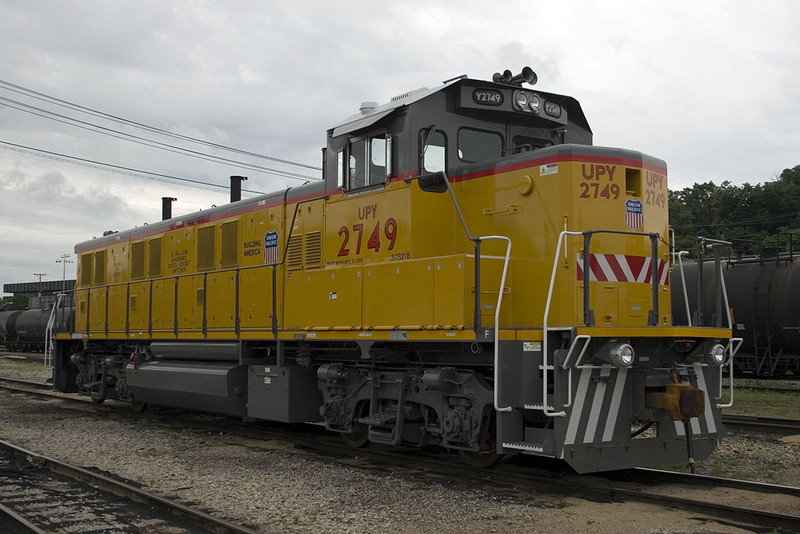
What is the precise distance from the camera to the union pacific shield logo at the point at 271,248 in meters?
10.5

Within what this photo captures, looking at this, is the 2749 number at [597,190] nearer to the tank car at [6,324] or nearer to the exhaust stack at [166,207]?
the exhaust stack at [166,207]

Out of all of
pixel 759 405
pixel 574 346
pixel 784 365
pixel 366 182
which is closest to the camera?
pixel 574 346

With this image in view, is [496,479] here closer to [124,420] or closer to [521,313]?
[521,313]

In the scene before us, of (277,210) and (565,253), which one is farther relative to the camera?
(277,210)

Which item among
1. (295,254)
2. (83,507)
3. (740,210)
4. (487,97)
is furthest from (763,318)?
(740,210)

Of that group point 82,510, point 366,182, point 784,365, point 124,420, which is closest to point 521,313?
point 366,182

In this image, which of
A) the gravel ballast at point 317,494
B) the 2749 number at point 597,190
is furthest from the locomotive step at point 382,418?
the 2749 number at point 597,190

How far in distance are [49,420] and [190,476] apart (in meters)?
6.15

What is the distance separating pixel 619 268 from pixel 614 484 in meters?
2.10

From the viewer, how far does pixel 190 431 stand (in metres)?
11.4

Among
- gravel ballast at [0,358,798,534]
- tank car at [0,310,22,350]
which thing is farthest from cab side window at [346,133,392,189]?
tank car at [0,310,22,350]

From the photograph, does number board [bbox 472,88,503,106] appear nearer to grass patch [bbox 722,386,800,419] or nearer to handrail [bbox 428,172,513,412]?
handrail [bbox 428,172,513,412]

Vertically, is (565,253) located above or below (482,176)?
below

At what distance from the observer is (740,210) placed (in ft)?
141
